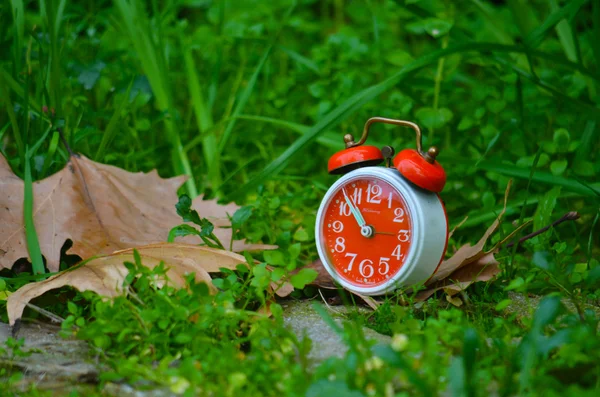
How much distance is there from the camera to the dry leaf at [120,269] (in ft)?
5.38

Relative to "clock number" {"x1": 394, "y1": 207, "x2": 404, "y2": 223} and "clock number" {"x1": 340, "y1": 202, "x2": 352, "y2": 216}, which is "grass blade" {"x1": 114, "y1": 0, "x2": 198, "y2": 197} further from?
"clock number" {"x1": 394, "y1": 207, "x2": 404, "y2": 223}

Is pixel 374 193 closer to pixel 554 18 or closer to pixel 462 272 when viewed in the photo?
pixel 462 272

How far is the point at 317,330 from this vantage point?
5.37 feet

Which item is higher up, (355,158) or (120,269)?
(355,158)

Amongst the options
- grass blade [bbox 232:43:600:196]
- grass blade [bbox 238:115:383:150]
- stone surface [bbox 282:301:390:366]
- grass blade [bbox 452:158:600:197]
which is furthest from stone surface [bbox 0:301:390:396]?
grass blade [bbox 238:115:383:150]

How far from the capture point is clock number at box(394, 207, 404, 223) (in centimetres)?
179

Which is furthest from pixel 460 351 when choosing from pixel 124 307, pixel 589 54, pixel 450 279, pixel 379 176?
pixel 589 54

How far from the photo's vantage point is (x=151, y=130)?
9.30 ft

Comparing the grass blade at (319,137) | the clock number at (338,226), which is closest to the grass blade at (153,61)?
the grass blade at (319,137)

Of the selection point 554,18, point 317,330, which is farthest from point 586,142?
point 317,330

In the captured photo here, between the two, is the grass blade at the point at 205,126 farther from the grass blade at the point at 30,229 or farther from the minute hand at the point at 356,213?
the minute hand at the point at 356,213

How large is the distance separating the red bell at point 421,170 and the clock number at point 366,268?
26 cm

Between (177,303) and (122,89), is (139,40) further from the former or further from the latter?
(177,303)

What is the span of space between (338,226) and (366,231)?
0.34 feet
